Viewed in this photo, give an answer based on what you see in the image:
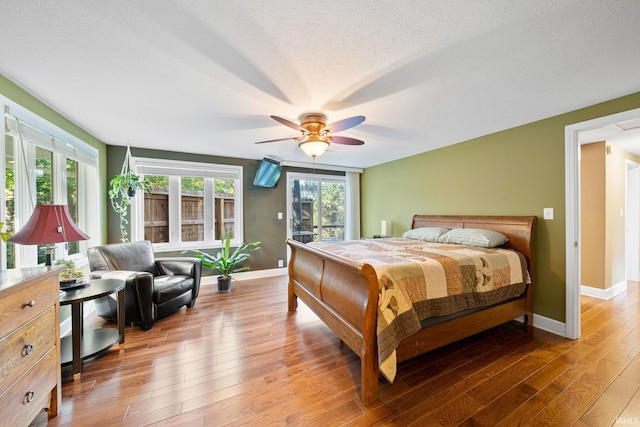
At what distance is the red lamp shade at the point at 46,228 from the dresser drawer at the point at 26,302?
37 cm

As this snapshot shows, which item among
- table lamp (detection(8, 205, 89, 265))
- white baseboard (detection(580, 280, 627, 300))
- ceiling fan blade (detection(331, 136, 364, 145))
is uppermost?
ceiling fan blade (detection(331, 136, 364, 145))

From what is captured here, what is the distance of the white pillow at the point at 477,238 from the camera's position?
2.73 meters

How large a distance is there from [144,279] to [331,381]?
2.09 metres

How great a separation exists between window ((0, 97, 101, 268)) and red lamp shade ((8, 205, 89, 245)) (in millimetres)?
339

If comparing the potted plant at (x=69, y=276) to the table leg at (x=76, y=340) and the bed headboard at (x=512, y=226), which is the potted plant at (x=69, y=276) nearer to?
the table leg at (x=76, y=340)

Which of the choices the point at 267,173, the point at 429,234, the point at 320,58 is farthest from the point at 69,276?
the point at 429,234

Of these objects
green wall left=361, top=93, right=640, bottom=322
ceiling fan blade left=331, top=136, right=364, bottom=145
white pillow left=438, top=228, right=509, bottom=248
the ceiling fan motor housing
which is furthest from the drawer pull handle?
green wall left=361, top=93, right=640, bottom=322

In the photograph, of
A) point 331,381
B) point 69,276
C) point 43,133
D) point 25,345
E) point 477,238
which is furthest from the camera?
point 477,238

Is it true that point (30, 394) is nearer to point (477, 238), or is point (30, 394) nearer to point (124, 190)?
point (124, 190)

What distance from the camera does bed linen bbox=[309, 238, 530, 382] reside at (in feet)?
5.30

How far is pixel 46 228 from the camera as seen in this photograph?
170cm

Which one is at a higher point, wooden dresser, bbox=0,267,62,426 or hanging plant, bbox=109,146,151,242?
hanging plant, bbox=109,146,151,242

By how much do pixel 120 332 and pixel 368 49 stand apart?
10.1 feet

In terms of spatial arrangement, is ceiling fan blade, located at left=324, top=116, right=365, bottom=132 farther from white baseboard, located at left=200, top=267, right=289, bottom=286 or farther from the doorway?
the doorway
